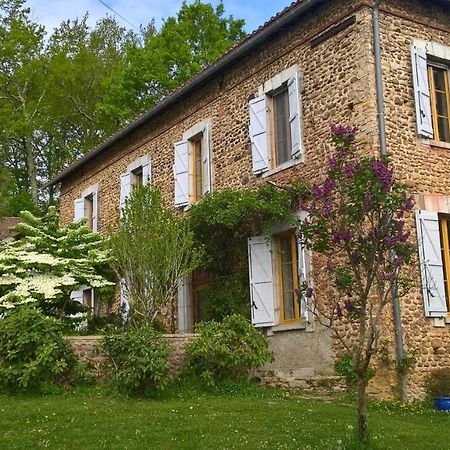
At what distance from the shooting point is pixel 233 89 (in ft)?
45.8

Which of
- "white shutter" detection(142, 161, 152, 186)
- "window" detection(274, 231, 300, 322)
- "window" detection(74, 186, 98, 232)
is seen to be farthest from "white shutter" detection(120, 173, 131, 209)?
"window" detection(274, 231, 300, 322)

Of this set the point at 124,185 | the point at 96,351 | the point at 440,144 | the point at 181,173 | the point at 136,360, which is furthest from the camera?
the point at 124,185

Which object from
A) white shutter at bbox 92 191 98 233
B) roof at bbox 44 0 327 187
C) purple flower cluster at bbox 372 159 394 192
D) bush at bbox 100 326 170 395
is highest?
roof at bbox 44 0 327 187

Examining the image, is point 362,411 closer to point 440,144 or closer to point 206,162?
point 440,144

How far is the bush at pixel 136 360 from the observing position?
955 centimetres

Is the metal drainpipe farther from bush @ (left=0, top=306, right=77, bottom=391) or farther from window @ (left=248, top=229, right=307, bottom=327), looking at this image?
bush @ (left=0, top=306, right=77, bottom=391)

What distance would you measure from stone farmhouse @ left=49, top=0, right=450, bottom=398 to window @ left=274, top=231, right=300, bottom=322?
26 millimetres

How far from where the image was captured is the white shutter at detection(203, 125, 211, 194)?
1423 cm

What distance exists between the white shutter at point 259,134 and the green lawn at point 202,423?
453cm

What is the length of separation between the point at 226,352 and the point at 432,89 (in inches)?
225

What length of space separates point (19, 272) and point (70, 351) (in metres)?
2.96

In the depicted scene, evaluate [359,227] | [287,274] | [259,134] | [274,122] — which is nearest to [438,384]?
[287,274]

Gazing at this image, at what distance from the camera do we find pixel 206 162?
14367 mm

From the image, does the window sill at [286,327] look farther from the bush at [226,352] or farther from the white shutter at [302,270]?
the bush at [226,352]
